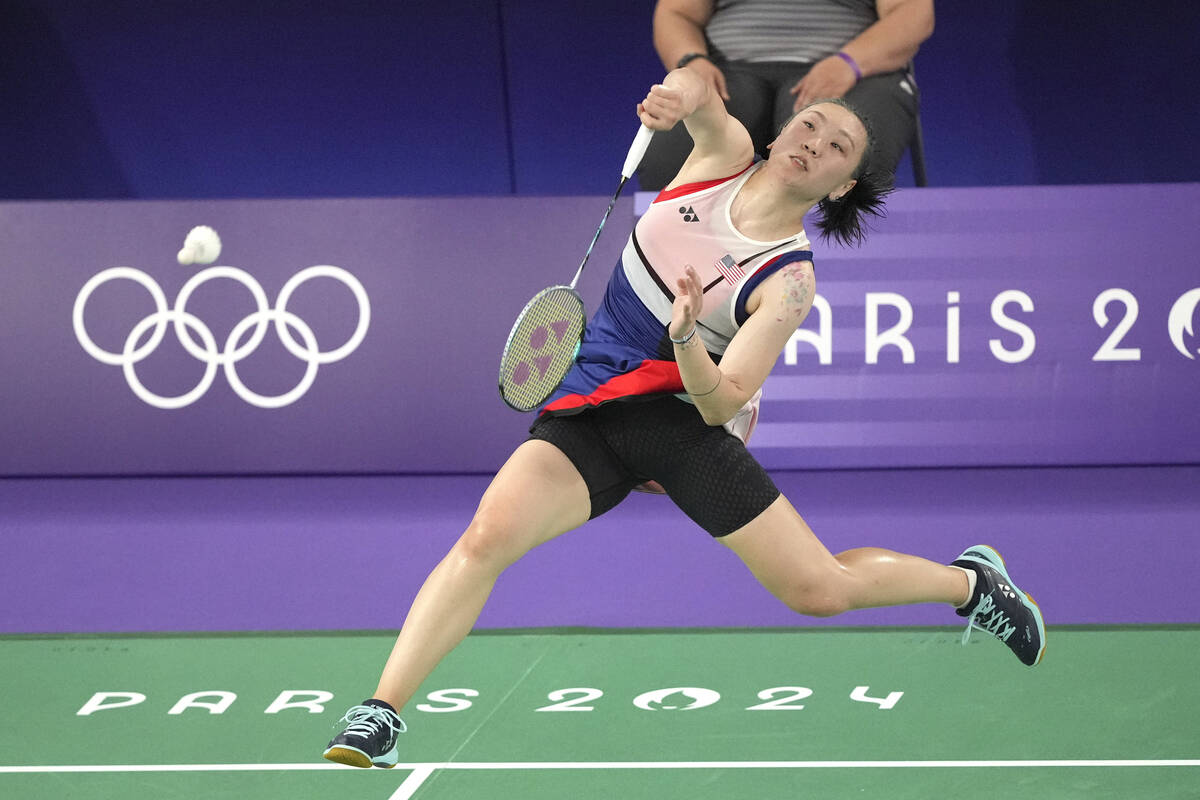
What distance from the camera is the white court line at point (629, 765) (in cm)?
293

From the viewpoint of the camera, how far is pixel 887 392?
527 centimetres

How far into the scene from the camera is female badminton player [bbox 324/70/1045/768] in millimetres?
2719

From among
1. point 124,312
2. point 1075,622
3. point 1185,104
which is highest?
point 1185,104

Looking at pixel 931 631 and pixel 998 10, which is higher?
pixel 998 10

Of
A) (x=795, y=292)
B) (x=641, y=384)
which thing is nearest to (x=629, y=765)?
(x=641, y=384)

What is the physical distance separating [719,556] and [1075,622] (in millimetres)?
1119

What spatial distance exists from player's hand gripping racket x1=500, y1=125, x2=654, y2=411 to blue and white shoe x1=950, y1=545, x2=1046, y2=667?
1044 millimetres

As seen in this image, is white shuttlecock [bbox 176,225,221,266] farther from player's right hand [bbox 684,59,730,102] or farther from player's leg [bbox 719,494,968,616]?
player's leg [bbox 719,494,968,616]

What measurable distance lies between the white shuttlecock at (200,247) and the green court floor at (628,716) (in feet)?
6.04

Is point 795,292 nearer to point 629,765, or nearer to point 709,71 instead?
point 629,765

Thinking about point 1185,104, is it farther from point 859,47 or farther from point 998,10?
point 859,47

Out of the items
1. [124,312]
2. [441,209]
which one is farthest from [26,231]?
[441,209]

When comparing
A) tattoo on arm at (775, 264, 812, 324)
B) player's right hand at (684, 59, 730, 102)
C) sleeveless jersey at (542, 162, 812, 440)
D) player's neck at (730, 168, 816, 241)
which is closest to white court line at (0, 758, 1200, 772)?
sleeveless jersey at (542, 162, 812, 440)

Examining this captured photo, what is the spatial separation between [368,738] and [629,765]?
2.21 feet
